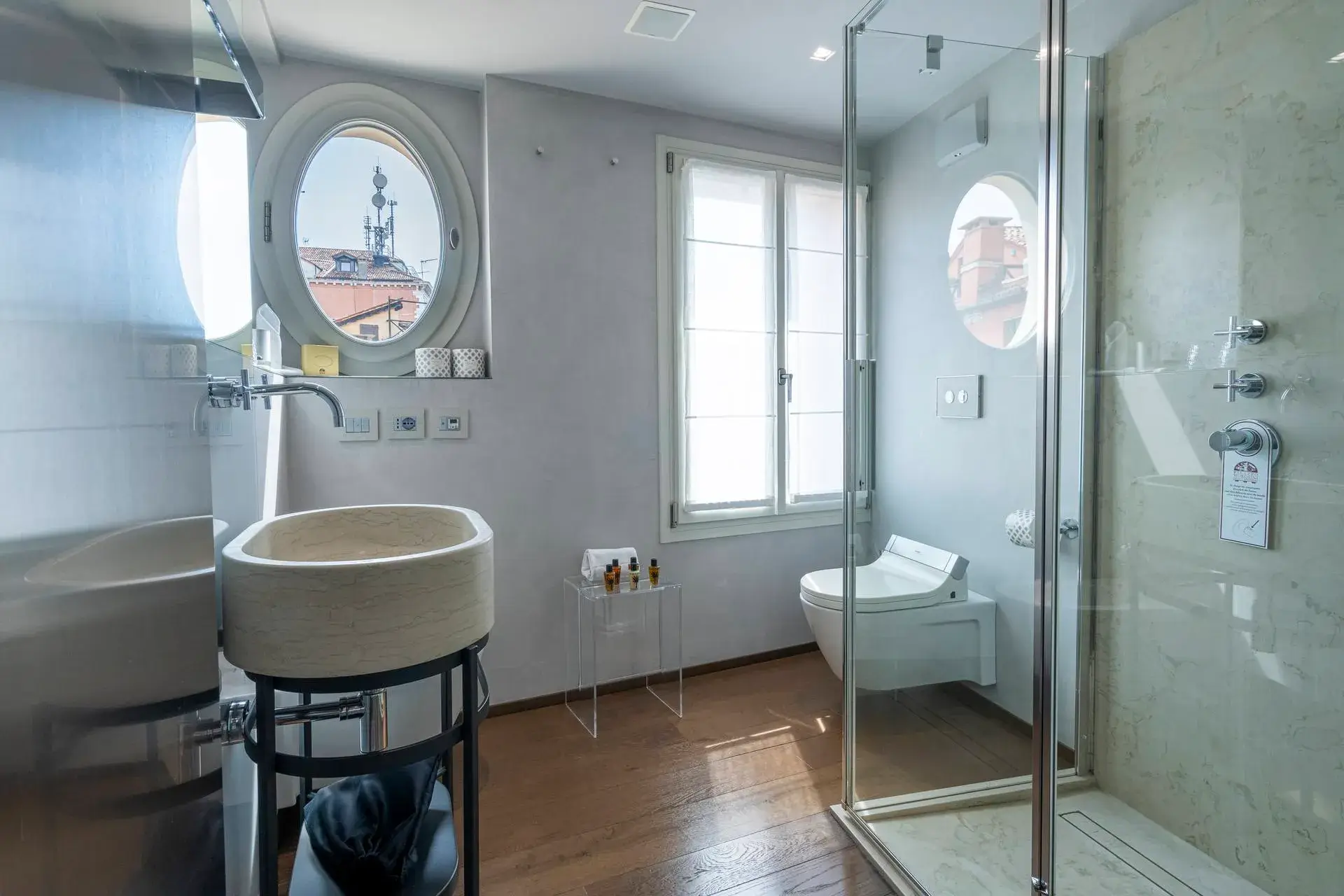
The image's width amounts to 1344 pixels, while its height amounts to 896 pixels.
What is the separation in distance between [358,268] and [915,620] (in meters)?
2.24

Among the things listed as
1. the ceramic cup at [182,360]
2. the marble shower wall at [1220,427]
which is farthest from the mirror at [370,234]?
the marble shower wall at [1220,427]

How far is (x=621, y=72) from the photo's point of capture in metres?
2.38

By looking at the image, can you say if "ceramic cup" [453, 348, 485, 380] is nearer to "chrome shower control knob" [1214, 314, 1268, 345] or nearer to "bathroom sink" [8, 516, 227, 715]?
"bathroom sink" [8, 516, 227, 715]

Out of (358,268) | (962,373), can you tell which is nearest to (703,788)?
(962,373)

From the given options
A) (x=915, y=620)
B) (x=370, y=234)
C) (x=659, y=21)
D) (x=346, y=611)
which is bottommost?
(x=915, y=620)

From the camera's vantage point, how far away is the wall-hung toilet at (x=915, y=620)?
1.71 metres

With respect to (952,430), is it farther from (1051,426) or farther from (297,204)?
(297,204)

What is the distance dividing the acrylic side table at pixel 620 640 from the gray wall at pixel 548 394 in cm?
7

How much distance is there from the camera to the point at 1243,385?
137 centimetres

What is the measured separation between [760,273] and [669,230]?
0.45 m

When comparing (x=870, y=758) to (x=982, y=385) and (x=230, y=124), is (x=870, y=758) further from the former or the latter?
(x=230, y=124)

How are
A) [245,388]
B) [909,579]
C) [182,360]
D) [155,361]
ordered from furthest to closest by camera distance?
[909,579] < [245,388] < [182,360] < [155,361]

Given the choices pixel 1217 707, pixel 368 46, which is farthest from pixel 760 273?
pixel 1217 707

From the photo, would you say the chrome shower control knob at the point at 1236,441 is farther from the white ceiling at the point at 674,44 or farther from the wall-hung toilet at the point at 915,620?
the white ceiling at the point at 674,44
